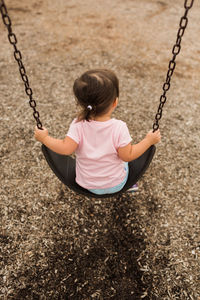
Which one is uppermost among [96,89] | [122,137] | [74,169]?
[96,89]

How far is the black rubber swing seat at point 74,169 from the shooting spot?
1.76 metres

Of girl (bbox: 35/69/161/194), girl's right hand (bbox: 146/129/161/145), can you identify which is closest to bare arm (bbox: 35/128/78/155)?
girl (bbox: 35/69/161/194)

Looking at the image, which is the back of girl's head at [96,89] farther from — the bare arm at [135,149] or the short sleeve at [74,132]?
the bare arm at [135,149]

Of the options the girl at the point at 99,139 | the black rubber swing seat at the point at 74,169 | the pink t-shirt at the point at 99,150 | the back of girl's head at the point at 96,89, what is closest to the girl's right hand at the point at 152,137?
the girl at the point at 99,139

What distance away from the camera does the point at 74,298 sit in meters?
1.83

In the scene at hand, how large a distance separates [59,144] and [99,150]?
26cm

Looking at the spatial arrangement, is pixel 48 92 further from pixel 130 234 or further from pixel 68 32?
pixel 130 234

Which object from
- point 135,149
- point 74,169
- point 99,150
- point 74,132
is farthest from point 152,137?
point 74,169

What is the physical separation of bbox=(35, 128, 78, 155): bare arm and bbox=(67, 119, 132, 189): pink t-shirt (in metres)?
0.03

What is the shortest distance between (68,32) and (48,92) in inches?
89.4

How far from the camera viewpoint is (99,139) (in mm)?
1498

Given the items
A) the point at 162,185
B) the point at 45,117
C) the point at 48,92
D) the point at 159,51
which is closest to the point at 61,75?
the point at 48,92

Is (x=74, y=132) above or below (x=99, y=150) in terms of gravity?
above

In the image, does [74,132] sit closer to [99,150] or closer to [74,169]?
[99,150]
